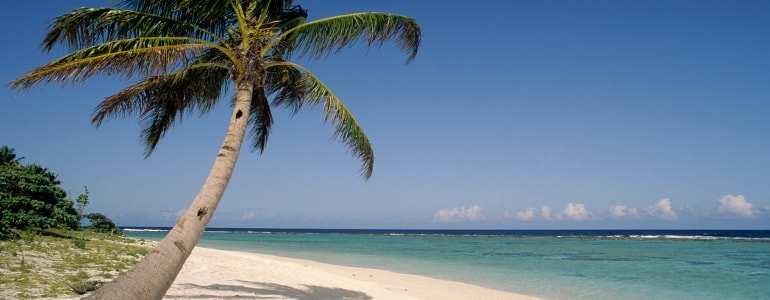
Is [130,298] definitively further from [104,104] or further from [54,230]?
[54,230]

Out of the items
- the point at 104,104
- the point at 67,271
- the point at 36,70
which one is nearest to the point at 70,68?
the point at 36,70

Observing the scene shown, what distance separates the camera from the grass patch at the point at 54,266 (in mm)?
6961

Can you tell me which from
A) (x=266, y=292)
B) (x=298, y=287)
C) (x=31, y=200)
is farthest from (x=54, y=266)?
(x=31, y=200)

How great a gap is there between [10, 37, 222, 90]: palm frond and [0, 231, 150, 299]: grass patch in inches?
114

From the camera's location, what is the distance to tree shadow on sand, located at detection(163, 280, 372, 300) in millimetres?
8429

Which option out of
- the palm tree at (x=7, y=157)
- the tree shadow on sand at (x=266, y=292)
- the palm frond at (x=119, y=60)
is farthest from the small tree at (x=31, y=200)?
the palm frond at (x=119, y=60)

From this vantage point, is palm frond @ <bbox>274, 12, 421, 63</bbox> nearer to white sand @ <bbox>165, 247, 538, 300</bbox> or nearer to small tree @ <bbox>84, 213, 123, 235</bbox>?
white sand @ <bbox>165, 247, 538, 300</bbox>

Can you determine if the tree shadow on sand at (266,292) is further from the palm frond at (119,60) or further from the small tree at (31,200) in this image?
the small tree at (31,200)

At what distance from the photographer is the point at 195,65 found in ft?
23.3

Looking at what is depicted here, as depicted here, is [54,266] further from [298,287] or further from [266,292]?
[298,287]

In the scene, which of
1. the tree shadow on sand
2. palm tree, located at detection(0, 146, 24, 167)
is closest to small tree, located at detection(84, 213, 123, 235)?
palm tree, located at detection(0, 146, 24, 167)

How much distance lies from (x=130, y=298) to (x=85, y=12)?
3.99 m

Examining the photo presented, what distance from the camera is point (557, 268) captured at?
67.2 ft

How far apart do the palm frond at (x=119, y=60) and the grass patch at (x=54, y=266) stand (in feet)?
9.46
